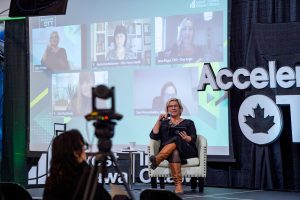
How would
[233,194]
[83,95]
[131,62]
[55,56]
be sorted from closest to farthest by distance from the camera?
[233,194] < [131,62] < [83,95] < [55,56]

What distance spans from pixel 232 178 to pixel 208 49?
4.65 ft

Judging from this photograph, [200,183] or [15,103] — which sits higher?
[15,103]

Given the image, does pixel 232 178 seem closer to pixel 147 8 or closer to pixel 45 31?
pixel 147 8

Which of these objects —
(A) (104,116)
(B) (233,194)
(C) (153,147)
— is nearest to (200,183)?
(B) (233,194)

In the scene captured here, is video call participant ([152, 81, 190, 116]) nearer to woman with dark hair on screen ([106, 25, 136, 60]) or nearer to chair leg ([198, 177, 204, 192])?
woman with dark hair on screen ([106, 25, 136, 60])

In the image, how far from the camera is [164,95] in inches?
256

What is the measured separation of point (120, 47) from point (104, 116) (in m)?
4.42

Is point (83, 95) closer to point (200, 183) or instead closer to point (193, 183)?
point (193, 183)

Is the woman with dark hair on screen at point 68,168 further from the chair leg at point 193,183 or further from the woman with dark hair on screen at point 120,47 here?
the woman with dark hair on screen at point 120,47

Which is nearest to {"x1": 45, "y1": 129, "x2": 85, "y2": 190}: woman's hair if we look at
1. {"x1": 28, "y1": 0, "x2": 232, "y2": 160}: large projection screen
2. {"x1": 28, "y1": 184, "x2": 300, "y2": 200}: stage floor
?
{"x1": 28, "y1": 184, "x2": 300, "y2": 200}: stage floor

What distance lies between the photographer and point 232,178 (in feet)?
20.1

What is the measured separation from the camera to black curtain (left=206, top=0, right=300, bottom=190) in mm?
5824

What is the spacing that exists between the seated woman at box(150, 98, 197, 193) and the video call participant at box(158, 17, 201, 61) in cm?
87

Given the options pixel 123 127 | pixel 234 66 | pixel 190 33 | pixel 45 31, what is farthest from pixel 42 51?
pixel 234 66
